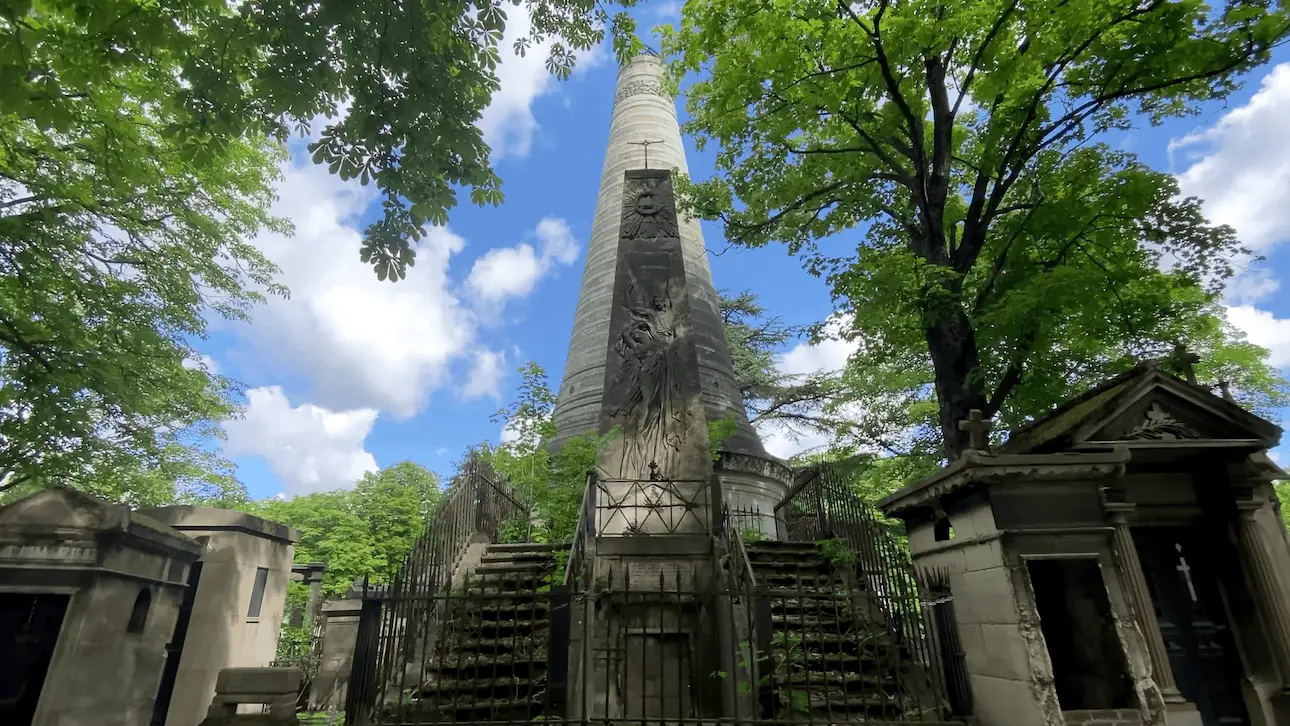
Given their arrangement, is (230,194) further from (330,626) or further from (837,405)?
(837,405)

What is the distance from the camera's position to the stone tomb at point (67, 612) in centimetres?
542

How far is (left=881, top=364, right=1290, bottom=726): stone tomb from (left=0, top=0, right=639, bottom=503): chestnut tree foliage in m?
5.43

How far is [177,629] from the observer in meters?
6.99

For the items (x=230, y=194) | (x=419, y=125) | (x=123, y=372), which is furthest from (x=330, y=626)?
(x=419, y=125)

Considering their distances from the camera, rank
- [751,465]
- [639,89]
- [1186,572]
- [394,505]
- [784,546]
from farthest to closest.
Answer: [394,505]
[639,89]
[751,465]
[784,546]
[1186,572]

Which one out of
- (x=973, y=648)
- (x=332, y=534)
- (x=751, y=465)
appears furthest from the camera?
(x=332, y=534)

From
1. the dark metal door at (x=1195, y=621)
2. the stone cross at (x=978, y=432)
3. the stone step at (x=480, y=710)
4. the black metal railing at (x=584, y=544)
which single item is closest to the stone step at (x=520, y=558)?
the black metal railing at (x=584, y=544)

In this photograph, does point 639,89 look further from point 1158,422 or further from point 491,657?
point 1158,422

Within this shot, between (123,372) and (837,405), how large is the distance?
57.5 ft

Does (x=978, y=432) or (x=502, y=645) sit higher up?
(x=978, y=432)

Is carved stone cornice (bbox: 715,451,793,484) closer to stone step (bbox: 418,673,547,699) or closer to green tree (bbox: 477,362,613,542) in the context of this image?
green tree (bbox: 477,362,613,542)

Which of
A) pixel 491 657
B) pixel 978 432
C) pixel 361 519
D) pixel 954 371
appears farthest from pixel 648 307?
pixel 361 519

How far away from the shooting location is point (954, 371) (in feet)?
29.6

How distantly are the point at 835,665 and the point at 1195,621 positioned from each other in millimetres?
3321
